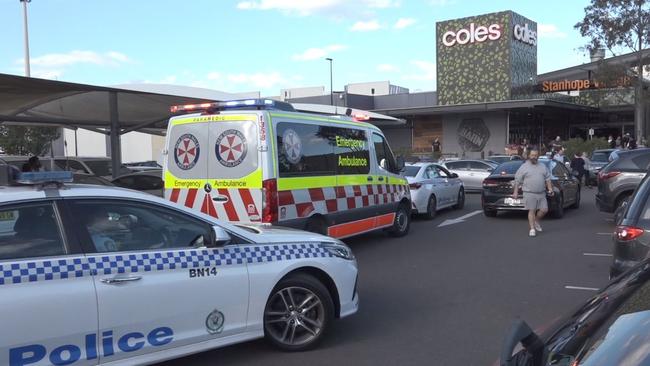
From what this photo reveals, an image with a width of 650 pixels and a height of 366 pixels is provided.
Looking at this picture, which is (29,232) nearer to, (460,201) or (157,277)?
(157,277)

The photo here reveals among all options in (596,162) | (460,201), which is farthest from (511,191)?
(596,162)

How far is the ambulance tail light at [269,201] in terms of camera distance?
25.6 feet

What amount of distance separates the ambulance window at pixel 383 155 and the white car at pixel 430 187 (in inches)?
88.1

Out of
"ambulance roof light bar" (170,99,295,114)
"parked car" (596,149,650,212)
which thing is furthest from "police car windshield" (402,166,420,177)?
"ambulance roof light bar" (170,99,295,114)

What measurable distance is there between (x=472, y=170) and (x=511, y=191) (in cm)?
795

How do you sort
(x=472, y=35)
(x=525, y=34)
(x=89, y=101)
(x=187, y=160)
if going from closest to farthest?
(x=187, y=160), (x=89, y=101), (x=472, y=35), (x=525, y=34)

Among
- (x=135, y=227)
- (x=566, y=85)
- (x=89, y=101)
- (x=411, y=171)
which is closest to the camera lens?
(x=135, y=227)

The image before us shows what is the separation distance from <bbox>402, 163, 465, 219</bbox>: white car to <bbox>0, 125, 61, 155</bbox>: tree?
20.7 m

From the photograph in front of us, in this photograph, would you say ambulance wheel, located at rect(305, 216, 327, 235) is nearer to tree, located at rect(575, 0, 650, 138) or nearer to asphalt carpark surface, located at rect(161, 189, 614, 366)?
asphalt carpark surface, located at rect(161, 189, 614, 366)

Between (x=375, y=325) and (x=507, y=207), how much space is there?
900 cm

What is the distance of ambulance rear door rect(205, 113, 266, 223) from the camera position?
7863 mm

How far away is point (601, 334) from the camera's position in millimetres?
2074

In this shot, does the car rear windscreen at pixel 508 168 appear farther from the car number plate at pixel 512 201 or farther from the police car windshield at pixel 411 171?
the police car windshield at pixel 411 171

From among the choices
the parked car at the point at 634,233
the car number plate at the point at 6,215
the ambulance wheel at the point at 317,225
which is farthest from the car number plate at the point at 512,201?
the car number plate at the point at 6,215
